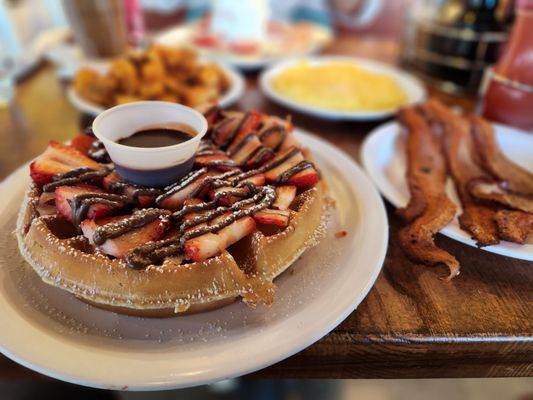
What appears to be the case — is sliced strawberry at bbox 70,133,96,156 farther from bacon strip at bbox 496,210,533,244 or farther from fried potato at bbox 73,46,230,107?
bacon strip at bbox 496,210,533,244

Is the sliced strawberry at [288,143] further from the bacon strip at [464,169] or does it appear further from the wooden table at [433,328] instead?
the bacon strip at [464,169]

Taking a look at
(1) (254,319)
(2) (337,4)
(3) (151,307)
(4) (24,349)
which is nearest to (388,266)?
(1) (254,319)

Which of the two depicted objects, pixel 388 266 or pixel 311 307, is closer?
pixel 311 307

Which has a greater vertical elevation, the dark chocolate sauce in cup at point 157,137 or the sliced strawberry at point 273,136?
the dark chocolate sauce in cup at point 157,137

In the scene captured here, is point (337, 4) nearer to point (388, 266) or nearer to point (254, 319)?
point (388, 266)

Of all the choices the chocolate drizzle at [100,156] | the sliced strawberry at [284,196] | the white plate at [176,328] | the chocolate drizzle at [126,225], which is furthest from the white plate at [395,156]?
the chocolate drizzle at [100,156]

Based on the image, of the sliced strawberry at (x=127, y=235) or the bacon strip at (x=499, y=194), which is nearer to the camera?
the sliced strawberry at (x=127, y=235)

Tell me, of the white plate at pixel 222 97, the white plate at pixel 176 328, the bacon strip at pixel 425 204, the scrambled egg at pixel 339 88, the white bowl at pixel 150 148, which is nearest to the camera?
the white plate at pixel 176 328
